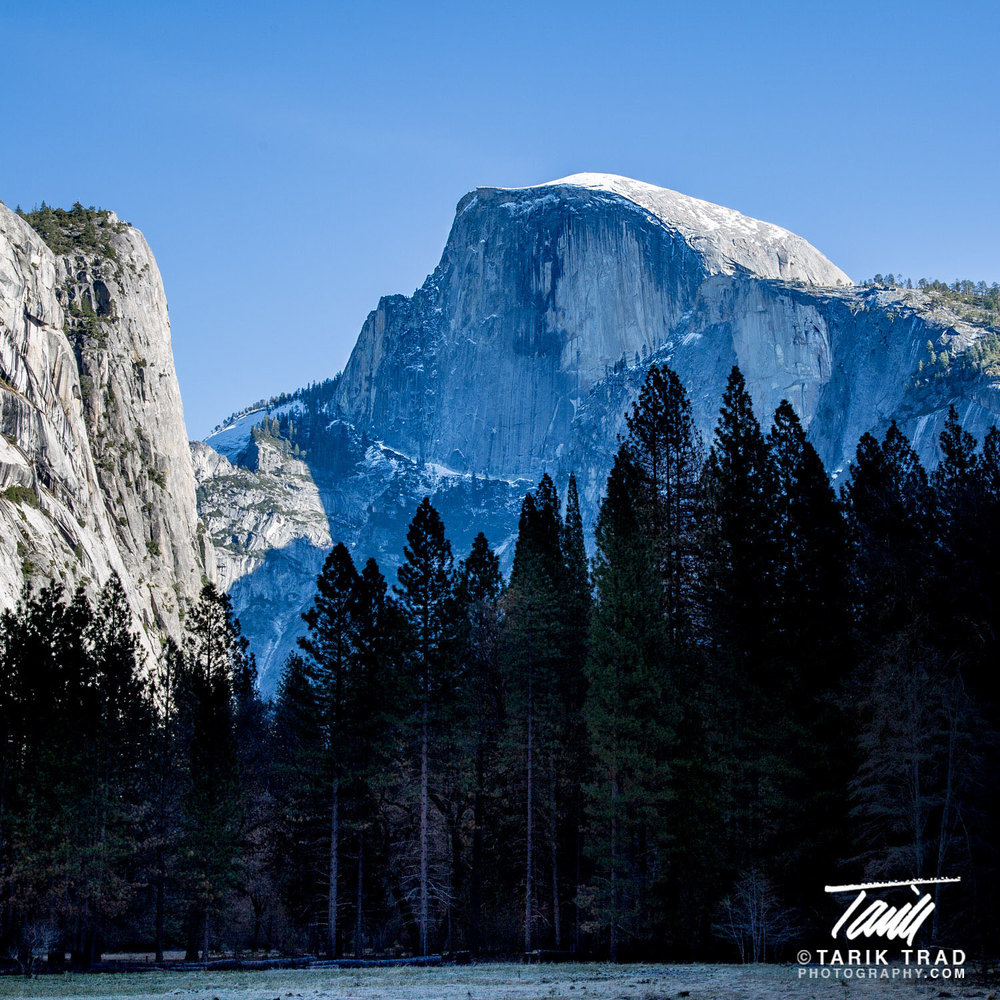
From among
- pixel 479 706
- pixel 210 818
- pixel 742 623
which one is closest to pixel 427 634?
pixel 479 706

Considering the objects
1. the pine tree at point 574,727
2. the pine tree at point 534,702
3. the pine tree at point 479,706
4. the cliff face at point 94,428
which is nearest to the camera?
the pine tree at point 534,702

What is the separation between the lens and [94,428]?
436 ft

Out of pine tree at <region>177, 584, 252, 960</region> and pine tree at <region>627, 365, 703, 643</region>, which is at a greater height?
pine tree at <region>627, 365, 703, 643</region>

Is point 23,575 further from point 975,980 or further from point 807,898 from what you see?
point 975,980

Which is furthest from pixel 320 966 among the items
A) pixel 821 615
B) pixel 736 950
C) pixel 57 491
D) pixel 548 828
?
pixel 57 491

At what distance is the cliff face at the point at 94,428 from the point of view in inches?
4072

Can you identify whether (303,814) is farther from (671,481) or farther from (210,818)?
(671,481)

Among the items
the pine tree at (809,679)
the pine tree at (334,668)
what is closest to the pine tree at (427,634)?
the pine tree at (334,668)

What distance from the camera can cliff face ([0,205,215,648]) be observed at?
103 m

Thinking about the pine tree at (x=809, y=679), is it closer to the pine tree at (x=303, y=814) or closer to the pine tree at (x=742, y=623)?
the pine tree at (x=742, y=623)

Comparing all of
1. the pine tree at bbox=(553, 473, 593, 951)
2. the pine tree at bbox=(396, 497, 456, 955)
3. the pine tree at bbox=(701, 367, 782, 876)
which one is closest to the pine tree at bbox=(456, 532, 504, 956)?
the pine tree at bbox=(396, 497, 456, 955)

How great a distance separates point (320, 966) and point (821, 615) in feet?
76.4

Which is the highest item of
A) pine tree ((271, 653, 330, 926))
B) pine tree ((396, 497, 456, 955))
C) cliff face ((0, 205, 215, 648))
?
cliff face ((0, 205, 215, 648))

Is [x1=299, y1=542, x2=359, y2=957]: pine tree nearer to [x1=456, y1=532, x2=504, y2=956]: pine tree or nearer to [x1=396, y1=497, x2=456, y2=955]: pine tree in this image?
[x1=396, y1=497, x2=456, y2=955]: pine tree
